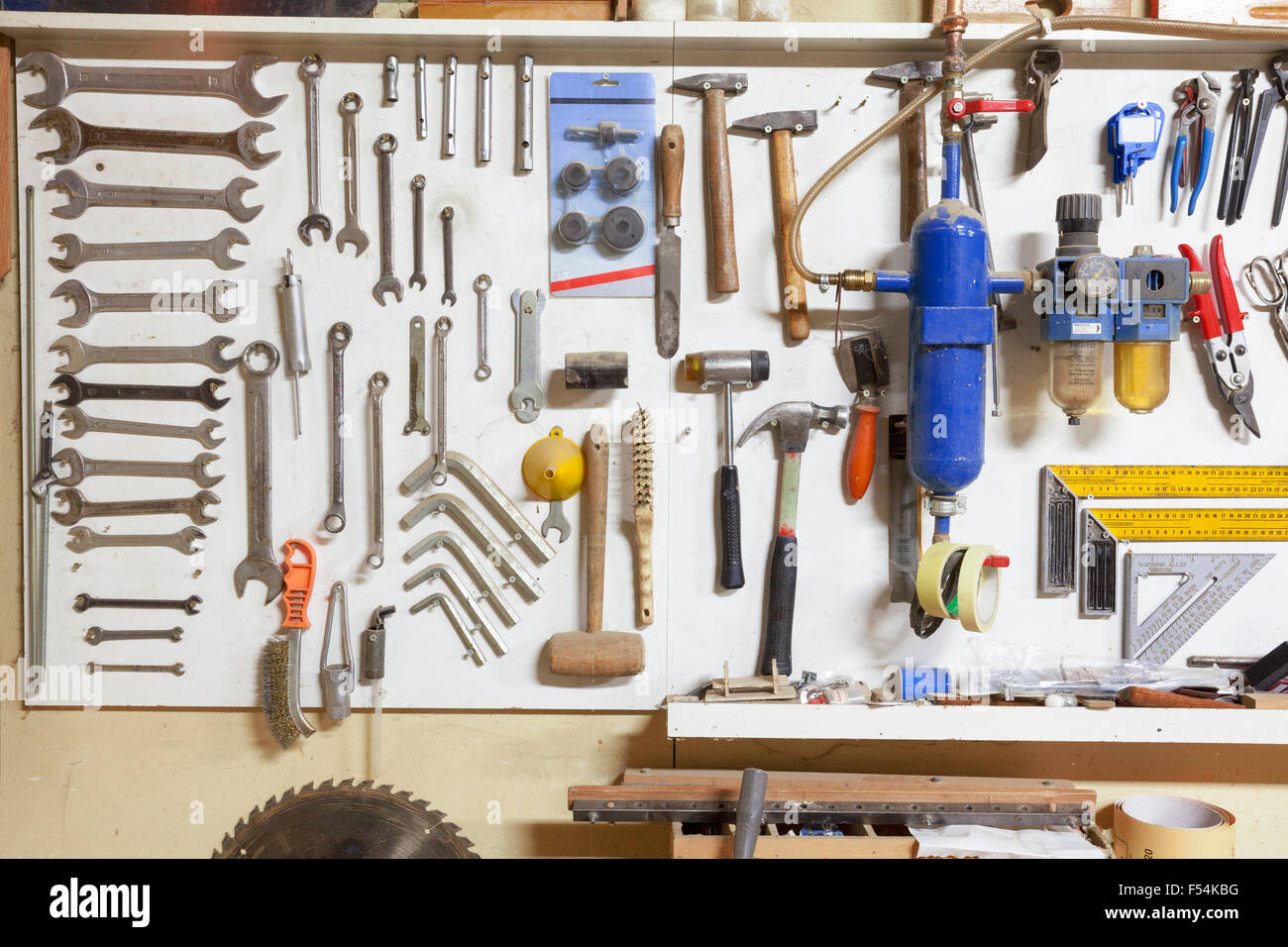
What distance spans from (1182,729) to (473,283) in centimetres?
151

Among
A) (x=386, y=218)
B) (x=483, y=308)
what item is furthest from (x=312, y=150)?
(x=483, y=308)

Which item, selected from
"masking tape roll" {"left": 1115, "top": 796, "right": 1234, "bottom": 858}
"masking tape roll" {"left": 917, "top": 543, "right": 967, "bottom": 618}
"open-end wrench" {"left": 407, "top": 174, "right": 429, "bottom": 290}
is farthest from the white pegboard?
"masking tape roll" {"left": 1115, "top": 796, "right": 1234, "bottom": 858}

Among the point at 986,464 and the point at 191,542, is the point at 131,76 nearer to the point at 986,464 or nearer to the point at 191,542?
the point at 191,542

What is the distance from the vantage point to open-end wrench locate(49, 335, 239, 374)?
5.83 feet

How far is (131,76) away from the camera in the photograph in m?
1.74

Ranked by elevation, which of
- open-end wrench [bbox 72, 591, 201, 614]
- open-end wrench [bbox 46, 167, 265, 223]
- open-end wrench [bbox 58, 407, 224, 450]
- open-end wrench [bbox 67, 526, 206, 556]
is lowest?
open-end wrench [bbox 72, 591, 201, 614]

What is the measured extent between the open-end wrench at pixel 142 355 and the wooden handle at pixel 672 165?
2.86 feet

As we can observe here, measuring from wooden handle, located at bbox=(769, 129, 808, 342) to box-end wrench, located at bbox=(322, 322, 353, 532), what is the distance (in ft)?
2.73

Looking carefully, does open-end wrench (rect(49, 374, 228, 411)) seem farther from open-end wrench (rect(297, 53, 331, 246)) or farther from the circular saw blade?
the circular saw blade

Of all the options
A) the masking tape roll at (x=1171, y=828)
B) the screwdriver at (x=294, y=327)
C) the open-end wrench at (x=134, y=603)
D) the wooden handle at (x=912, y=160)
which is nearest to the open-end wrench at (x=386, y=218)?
the screwdriver at (x=294, y=327)

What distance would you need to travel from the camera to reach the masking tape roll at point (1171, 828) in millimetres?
1640

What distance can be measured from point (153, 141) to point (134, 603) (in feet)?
2.88

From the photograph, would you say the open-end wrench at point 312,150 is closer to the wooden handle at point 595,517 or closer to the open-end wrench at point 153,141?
the open-end wrench at point 153,141

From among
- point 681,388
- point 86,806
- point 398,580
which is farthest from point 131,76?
point 86,806
